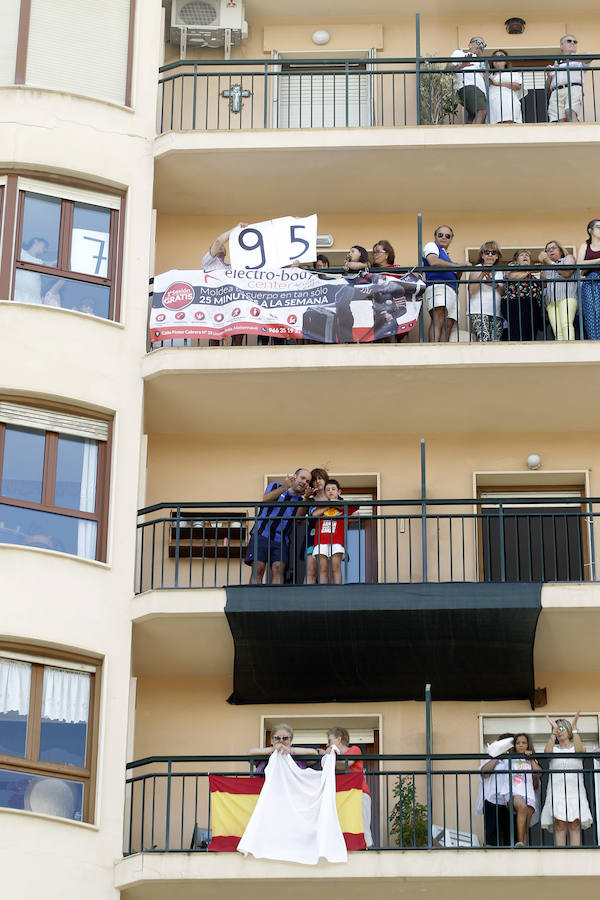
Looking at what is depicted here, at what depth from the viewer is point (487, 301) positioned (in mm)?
20812

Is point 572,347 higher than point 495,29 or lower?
lower

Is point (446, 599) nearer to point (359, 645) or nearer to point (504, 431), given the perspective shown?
point (359, 645)

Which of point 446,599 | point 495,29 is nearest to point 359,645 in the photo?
point 446,599

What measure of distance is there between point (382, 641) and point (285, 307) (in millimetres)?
4186

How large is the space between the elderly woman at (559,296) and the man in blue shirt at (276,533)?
142 inches

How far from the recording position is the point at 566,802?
17719 millimetres

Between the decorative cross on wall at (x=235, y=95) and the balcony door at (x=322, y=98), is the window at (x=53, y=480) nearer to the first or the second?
the decorative cross on wall at (x=235, y=95)

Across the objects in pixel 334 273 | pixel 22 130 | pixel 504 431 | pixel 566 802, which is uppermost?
pixel 22 130

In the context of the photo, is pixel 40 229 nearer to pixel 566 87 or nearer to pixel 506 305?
pixel 506 305

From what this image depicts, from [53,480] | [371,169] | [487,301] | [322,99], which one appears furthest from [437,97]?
[53,480]

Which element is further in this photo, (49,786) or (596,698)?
(596,698)

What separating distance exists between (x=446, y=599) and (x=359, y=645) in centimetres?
114

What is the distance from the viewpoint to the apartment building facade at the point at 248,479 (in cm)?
1802

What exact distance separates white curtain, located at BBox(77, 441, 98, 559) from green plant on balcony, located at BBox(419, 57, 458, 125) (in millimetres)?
6395
